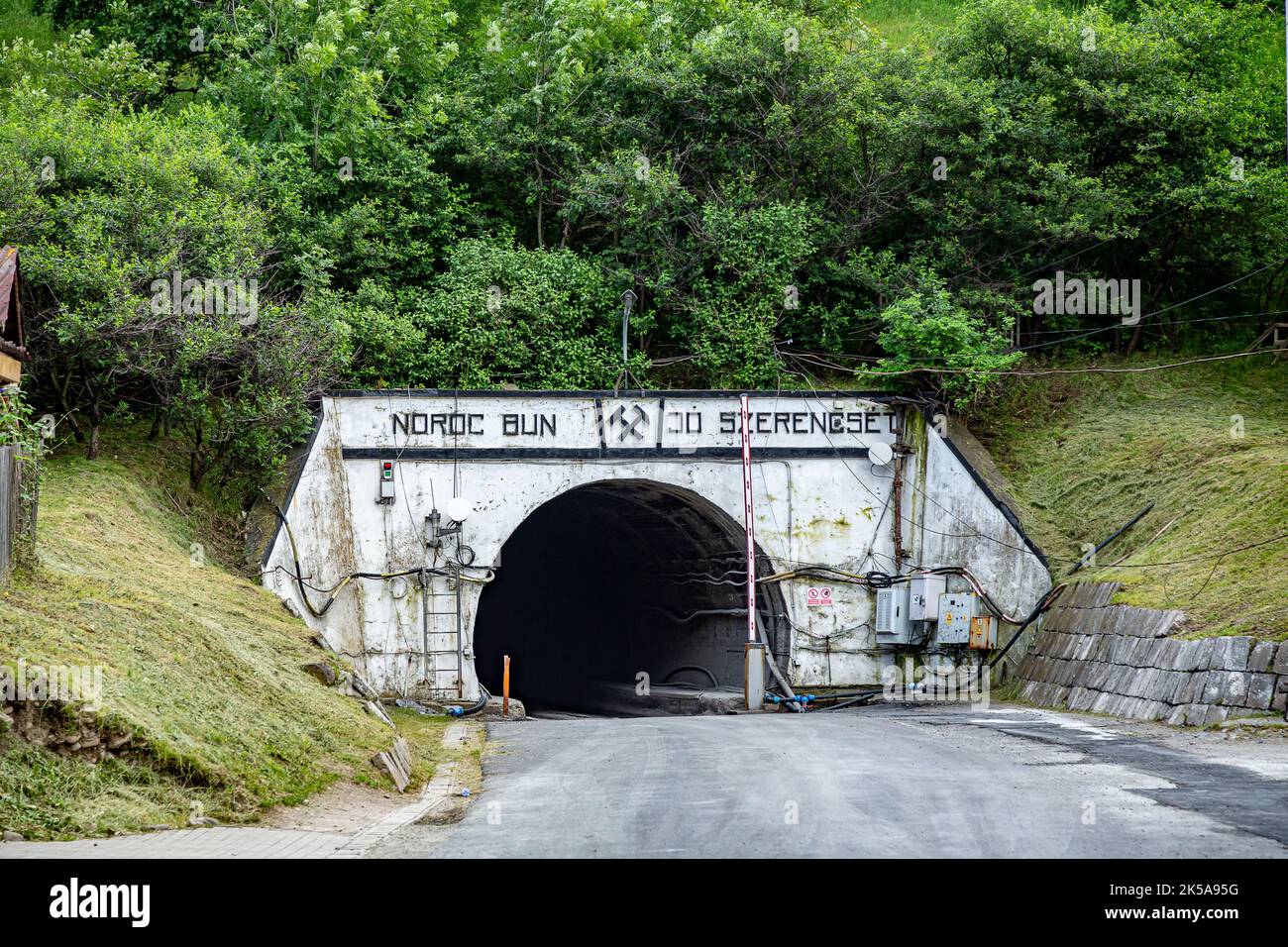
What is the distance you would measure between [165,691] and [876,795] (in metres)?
6.35

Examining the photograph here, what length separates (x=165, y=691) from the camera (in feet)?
38.7

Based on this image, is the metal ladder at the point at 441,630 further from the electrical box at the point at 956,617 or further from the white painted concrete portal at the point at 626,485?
the electrical box at the point at 956,617

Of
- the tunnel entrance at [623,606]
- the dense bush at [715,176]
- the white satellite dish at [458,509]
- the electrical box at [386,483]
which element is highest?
the dense bush at [715,176]

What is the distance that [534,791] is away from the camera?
12.8 m

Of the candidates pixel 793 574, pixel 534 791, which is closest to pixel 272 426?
pixel 793 574

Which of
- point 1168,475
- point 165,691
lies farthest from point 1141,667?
point 165,691

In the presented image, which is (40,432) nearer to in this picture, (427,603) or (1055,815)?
(427,603)

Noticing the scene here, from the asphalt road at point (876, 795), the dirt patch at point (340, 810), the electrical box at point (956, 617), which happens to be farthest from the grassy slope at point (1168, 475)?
the dirt patch at point (340, 810)

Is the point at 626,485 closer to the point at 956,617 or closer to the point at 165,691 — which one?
the point at 956,617

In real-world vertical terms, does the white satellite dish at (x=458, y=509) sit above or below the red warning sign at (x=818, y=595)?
above

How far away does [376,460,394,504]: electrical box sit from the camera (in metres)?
23.2

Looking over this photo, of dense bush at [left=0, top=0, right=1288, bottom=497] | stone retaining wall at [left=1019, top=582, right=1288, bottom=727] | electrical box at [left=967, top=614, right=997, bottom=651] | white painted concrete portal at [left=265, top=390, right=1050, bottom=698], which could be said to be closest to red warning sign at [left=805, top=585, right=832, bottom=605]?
white painted concrete portal at [left=265, top=390, right=1050, bottom=698]

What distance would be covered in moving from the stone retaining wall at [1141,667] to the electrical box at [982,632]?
699 mm

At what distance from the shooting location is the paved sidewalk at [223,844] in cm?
880
